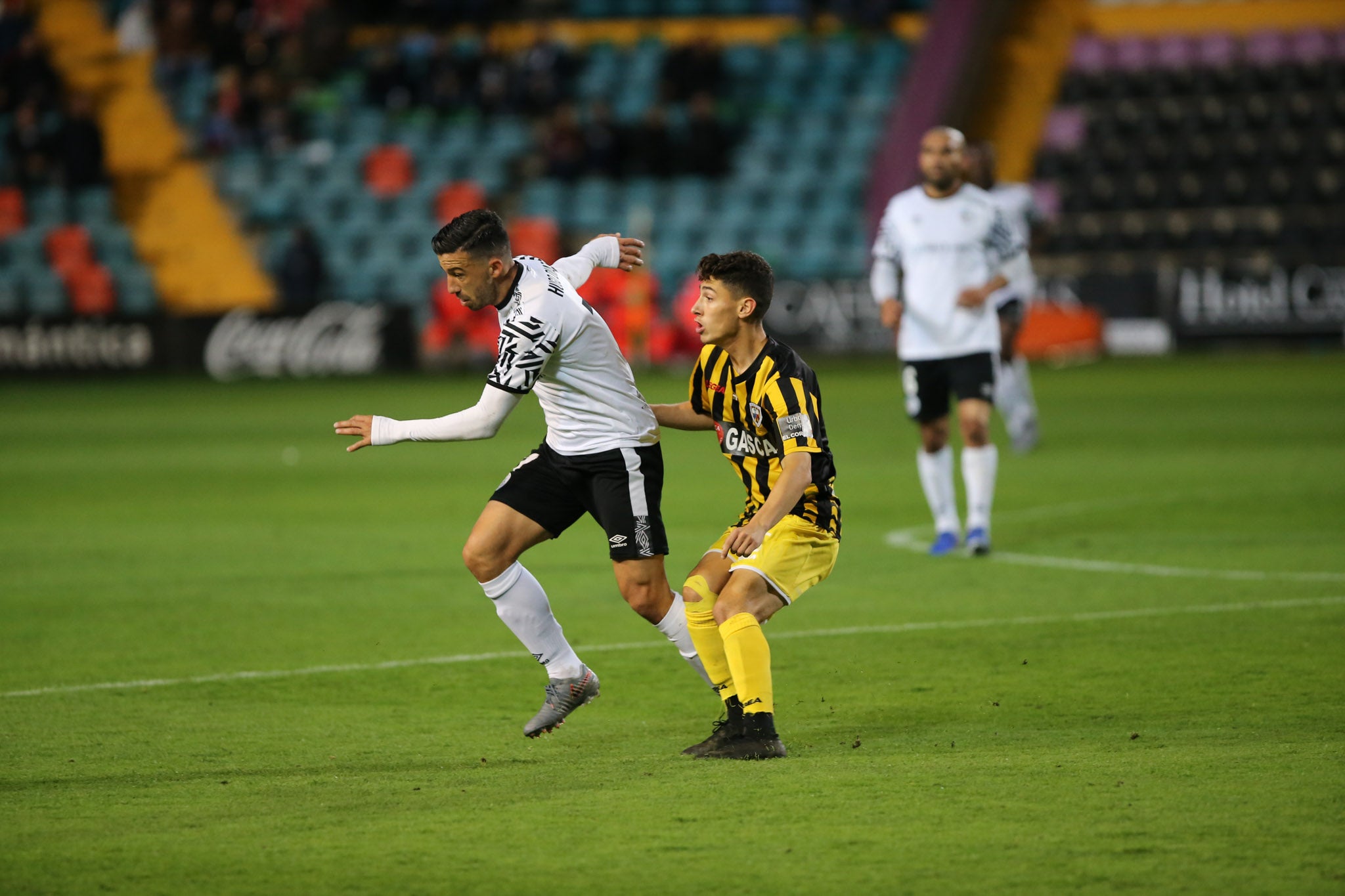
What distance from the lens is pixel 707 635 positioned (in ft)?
18.4

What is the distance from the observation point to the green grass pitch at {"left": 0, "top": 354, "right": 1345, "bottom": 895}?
433cm

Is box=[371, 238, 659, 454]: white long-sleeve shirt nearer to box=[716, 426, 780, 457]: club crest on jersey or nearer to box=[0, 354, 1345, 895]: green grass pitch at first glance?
box=[716, 426, 780, 457]: club crest on jersey

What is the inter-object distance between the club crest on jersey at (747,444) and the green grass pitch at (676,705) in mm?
916

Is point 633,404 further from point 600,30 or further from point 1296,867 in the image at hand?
point 600,30

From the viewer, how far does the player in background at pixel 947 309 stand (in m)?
9.93

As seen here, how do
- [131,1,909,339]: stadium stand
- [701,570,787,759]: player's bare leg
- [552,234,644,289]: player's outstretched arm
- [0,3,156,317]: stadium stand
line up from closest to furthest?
[701,570,787,759]: player's bare leg
[552,234,644,289]: player's outstretched arm
[0,3,156,317]: stadium stand
[131,1,909,339]: stadium stand

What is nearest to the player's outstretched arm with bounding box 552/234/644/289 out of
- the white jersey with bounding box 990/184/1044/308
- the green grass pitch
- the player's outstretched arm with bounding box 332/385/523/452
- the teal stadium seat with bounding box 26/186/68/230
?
the player's outstretched arm with bounding box 332/385/523/452

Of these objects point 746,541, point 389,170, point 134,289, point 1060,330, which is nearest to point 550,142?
point 389,170

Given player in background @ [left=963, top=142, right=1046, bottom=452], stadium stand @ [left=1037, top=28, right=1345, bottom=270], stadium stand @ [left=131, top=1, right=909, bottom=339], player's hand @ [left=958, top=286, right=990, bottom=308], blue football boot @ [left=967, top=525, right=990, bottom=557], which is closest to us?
blue football boot @ [left=967, top=525, right=990, bottom=557]

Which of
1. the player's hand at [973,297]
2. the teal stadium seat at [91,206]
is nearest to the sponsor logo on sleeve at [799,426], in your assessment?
the player's hand at [973,297]

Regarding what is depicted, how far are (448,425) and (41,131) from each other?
2632 cm

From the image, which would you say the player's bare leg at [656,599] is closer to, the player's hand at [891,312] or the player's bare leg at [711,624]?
the player's bare leg at [711,624]

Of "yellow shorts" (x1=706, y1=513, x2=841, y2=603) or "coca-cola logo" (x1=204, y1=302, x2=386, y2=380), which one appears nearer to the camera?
"yellow shorts" (x1=706, y1=513, x2=841, y2=603)

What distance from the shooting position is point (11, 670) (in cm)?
704
